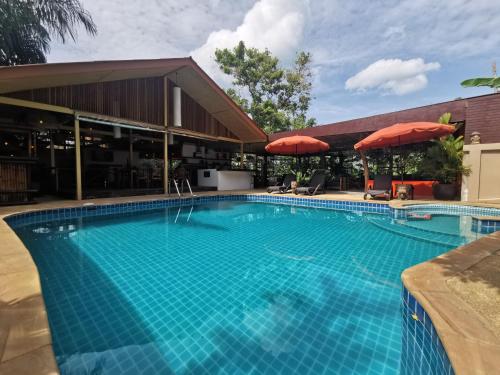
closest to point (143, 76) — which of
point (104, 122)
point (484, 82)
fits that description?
point (104, 122)

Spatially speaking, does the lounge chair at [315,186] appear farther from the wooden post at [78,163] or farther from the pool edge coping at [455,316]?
the wooden post at [78,163]

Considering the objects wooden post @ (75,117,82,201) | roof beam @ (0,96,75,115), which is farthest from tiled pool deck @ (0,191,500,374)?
roof beam @ (0,96,75,115)

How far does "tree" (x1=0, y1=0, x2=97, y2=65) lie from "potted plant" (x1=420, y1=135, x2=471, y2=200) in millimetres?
14565

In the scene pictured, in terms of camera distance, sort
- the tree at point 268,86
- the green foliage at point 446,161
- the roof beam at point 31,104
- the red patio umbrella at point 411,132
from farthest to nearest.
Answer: the tree at point 268,86
the green foliage at point 446,161
the red patio umbrella at point 411,132
the roof beam at point 31,104

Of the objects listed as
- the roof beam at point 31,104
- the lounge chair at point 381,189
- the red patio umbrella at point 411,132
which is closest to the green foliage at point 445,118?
the red patio umbrella at point 411,132

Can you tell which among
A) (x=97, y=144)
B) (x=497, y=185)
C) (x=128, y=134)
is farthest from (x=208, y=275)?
(x=97, y=144)

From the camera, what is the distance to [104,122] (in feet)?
28.7

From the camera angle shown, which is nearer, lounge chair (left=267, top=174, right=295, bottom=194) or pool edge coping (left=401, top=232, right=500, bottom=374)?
pool edge coping (left=401, top=232, right=500, bottom=374)

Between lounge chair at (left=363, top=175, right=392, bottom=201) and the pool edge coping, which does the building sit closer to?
lounge chair at (left=363, top=175, right=392, bottom=201)

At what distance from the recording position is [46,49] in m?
11.3

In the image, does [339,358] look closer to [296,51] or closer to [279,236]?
[279,236]

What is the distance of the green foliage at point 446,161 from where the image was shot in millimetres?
7840

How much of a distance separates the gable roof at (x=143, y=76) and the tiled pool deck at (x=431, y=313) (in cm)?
534

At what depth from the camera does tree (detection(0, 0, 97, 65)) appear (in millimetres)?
9031
